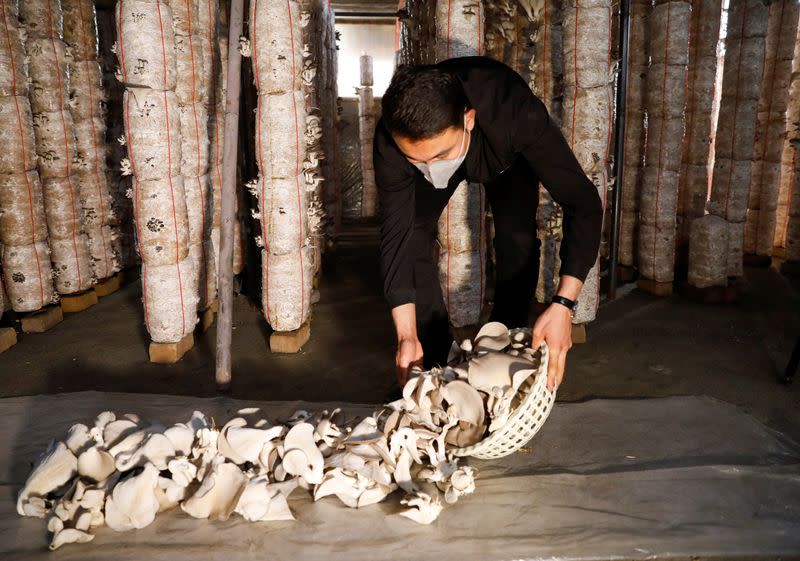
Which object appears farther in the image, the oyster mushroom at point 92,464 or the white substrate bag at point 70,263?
the white substrate bag at point 70,263

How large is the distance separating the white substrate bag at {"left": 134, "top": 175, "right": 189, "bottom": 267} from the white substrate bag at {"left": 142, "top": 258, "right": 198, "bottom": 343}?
0.08 meters

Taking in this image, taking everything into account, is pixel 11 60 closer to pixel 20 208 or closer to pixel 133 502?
pixel 20 208

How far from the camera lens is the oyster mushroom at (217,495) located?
2045 mm

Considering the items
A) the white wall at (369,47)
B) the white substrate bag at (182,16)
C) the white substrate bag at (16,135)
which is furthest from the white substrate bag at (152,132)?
the white wall at (369,47)

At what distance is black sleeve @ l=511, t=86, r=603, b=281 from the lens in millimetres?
2328

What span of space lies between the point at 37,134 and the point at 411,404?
14.2 feet

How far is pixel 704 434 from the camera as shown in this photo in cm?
266

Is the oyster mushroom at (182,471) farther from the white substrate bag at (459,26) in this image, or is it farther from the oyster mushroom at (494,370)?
the white substrate bag at (459,26)

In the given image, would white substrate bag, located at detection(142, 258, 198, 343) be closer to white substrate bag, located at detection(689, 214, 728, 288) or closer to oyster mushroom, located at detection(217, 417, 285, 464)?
oyster mushroom, located at detection(217, 417, 285, 464)

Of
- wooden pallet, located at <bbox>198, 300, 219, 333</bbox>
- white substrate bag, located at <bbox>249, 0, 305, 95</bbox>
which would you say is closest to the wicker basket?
white substrate bag, located at <bbox>249, 0, 305, 95</bbox>

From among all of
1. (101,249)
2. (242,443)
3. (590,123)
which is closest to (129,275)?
(101,249)

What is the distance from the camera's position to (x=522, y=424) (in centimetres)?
210

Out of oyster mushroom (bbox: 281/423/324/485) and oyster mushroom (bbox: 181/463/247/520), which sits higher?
oyster mushroom (bbox: 281/423/324/485)

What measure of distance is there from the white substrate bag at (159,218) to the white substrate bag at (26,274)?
133 centimetres
